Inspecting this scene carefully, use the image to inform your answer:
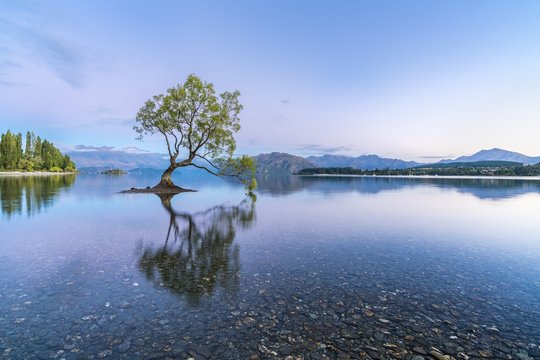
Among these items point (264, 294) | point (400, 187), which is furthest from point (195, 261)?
point (400, 187)

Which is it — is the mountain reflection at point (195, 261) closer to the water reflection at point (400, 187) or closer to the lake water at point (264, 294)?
the lake water at point (264, 294)

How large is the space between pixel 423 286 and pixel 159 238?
18.3 metres

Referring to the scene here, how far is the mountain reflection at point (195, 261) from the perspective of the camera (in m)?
13.1

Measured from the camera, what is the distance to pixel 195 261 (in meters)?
16.5

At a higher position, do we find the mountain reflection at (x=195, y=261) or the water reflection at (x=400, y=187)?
the mountain reflection at (x=195, y=261)

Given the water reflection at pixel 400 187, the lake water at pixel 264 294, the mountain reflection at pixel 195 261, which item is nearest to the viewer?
the lake water at pixel 264 294

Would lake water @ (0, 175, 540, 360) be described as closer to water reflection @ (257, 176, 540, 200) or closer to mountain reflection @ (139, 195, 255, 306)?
mountain reflection @ (139, 195, 255, 306)

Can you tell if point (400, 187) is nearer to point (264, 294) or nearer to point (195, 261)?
point (195, 261)

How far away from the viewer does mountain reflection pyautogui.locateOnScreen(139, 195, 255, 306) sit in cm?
1305

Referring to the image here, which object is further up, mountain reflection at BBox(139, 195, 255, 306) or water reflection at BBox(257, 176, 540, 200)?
mountain reflection at BBox(139, 195, 255, 306)

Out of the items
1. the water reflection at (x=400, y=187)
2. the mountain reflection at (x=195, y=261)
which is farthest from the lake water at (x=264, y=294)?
the water reflection at (x=400, y=187)

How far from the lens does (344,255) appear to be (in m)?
18.4

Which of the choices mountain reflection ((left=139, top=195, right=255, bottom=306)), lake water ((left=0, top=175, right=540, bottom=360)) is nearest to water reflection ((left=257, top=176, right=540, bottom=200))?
mountain reflection ((left=139, top=195, right=255, bottom=306))

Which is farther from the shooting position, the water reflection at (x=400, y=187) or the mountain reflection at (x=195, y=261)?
the water reflection at (x=400, y=187)
